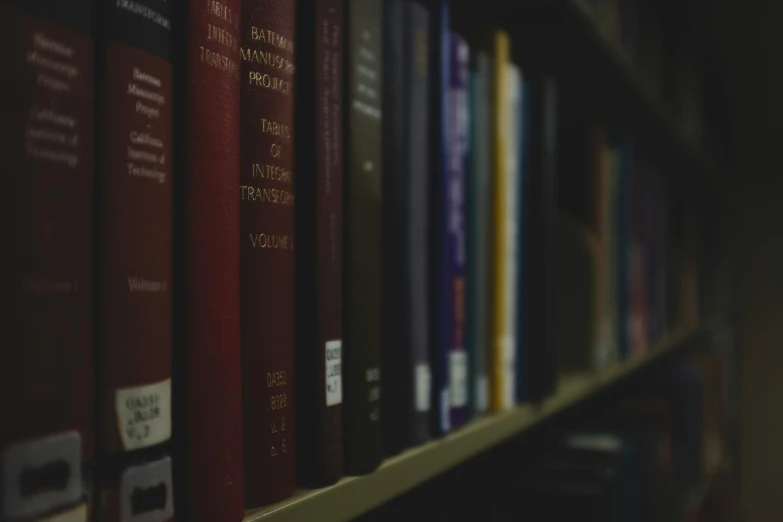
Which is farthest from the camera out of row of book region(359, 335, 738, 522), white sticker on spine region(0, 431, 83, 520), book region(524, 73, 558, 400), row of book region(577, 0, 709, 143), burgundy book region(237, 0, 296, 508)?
row of book region(577, 0, 709, 143)

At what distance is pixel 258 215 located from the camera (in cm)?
35

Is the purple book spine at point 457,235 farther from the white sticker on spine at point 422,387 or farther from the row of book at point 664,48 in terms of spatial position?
the row of book at point 664,48

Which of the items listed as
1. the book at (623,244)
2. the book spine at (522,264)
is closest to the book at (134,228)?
the book spine at (522,264)

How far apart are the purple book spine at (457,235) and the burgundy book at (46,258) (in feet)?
1.12

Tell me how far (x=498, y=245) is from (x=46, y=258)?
47 centimetres

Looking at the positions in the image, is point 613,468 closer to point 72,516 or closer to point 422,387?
point 422,387

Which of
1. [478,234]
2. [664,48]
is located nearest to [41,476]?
[478,234]

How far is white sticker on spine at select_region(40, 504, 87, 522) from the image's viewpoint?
0.80 ft

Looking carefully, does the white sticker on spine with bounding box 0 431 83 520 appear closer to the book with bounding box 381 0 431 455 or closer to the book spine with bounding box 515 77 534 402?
the book with bounding box 381 0 431 455

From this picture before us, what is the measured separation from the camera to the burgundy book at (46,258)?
23cm

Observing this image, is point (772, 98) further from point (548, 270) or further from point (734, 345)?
point (548, 270)

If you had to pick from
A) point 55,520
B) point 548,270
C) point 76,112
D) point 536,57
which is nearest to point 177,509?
point 55,520

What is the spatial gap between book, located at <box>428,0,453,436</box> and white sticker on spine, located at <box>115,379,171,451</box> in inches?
10.6

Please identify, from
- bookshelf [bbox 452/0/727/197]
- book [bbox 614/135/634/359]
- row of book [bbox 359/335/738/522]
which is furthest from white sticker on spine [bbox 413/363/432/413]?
book [bbox 614/135/634/359]
